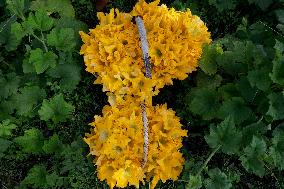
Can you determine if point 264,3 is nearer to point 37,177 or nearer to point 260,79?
point 260,79

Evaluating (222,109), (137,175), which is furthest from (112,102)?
(222,109)

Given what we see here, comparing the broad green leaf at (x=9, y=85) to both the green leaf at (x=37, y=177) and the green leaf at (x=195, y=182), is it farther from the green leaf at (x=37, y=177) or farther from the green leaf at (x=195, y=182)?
the green leaf at (x=195, y=182)

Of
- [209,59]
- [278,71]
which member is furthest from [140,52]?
[278,71]

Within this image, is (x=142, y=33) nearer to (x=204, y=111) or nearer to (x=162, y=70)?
(x=162, y=70)

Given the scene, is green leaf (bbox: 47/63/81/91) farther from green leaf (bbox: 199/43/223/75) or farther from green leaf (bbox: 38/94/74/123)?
green leaf (bbox: 199/43/223/75)

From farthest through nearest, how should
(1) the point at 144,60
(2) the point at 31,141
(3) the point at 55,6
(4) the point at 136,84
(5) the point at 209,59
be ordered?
(3) the point at 55,6 → (2) the point at 31,141 → (5) the point at 209,59 → (4) the point at 136,84 → (1) the point at 144,60

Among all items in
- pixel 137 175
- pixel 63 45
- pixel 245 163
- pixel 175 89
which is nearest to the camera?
pixel 245 163

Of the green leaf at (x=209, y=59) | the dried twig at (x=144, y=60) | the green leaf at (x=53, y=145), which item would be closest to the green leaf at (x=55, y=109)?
the green leaf at (x=53, y=145)
